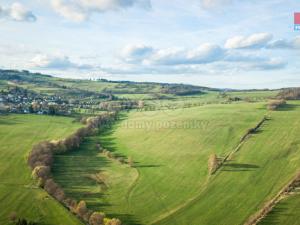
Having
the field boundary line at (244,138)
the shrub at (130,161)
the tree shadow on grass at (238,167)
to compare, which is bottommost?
the shrub at (130,161)

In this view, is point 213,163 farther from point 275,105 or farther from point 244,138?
point 275,105

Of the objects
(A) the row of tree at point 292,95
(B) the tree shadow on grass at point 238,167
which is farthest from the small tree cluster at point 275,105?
(B) the tree shadow on grass at point 238,167

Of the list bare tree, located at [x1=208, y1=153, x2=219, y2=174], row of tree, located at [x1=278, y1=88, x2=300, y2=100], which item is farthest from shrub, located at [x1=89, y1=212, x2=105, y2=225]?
row of tree, located at [x1=278, y1=88, x2=300, y2=100]

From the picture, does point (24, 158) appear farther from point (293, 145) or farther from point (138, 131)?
point (293, 145)

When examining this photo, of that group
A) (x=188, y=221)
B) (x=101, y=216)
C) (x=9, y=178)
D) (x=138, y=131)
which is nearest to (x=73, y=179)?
(x=9, y=178)

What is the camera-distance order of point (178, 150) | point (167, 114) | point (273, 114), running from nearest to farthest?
point (178, 150) → point (273, 114) → point (167, 114)

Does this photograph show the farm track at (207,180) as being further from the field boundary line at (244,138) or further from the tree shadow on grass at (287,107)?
the tree shadow on grass at (287,107)
